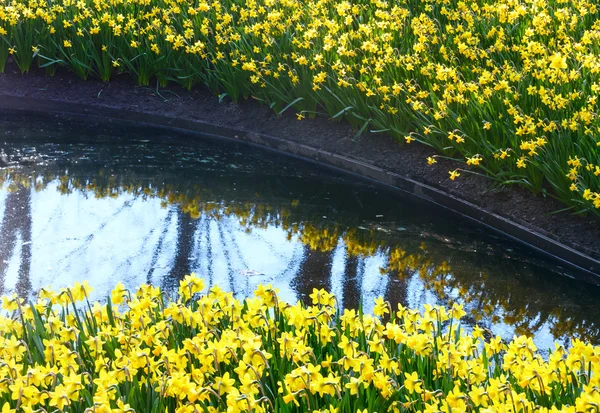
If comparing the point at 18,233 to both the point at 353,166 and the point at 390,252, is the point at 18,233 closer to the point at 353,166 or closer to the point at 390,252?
the point at 390,252

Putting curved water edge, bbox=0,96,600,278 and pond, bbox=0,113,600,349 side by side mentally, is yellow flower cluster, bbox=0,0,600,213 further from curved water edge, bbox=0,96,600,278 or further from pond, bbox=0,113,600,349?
pond, bbox=0,113,600,349

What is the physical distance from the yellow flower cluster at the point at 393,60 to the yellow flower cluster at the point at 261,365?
2615mm

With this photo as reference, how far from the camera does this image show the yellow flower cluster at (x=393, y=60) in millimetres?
5676

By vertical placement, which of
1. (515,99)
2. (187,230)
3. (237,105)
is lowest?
(187,230)

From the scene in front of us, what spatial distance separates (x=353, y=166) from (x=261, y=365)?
435cm

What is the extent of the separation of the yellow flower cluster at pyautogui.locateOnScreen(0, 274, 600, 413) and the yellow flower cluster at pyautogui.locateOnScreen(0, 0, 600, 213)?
2615 mm

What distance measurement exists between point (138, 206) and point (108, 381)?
3.66m

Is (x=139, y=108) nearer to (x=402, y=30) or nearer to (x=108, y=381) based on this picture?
(x=402, y=30)

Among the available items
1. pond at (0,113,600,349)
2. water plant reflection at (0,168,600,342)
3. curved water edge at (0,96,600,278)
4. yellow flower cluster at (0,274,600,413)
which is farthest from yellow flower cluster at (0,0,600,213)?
yellow flower cluster at (0,274,600,413)

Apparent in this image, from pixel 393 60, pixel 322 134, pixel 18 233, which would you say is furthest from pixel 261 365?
pixel 322 134

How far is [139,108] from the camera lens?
838 cm

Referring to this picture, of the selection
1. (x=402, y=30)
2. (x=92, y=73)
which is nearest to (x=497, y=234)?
(x=402, y=30)

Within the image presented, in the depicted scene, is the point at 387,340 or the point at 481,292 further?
the point at 481,292

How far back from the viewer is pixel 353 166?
6836 mm
